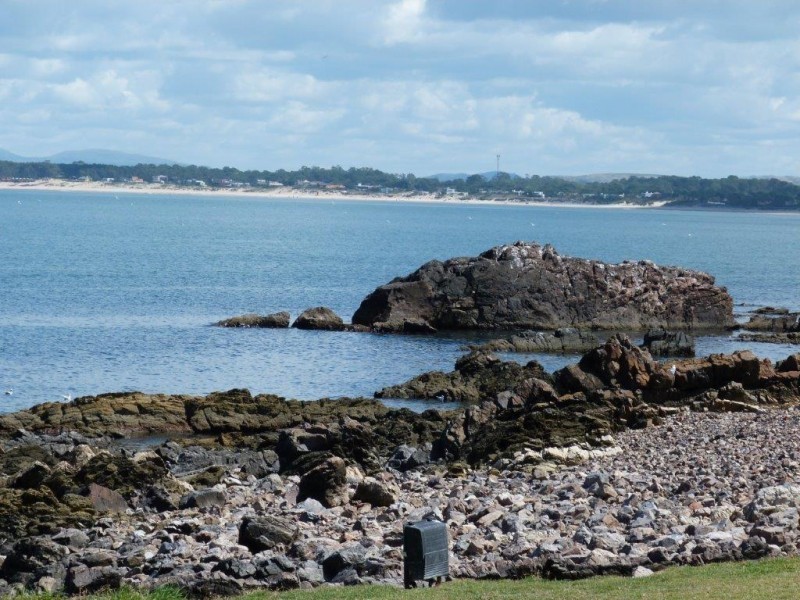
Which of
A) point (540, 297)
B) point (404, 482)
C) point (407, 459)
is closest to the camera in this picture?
point (404, 482)

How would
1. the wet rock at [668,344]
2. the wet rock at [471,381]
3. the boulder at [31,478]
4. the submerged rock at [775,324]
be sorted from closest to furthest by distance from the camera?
the boulder at [31,478] → the wet rock at [471,381] → the wet rock at [668,344] → the submerged rock at [775,324]

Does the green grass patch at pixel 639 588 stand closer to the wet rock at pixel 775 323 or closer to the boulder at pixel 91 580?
the boulder at pixel 91 580

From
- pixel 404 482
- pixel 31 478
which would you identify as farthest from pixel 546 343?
pixel 31 478

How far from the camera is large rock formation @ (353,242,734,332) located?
64.4 meters

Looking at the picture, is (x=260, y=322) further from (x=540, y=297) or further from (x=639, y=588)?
(x=639, y=588)

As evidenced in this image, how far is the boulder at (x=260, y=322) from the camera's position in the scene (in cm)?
6341

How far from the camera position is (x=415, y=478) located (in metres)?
26.6

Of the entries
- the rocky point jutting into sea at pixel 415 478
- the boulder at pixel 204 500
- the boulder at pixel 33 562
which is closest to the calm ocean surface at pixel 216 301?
the rocky point jutting into sea at pixel 415 478

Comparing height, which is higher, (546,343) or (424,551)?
(424,551)

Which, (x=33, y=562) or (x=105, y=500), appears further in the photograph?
(x=105, y=500)

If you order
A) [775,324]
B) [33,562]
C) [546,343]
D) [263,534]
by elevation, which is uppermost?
[263,534]

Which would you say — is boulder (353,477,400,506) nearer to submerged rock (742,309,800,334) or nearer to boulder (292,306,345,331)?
boulder (292,306,345,331)

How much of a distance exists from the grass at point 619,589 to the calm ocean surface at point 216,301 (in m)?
26.3

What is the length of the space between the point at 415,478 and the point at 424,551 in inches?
422
